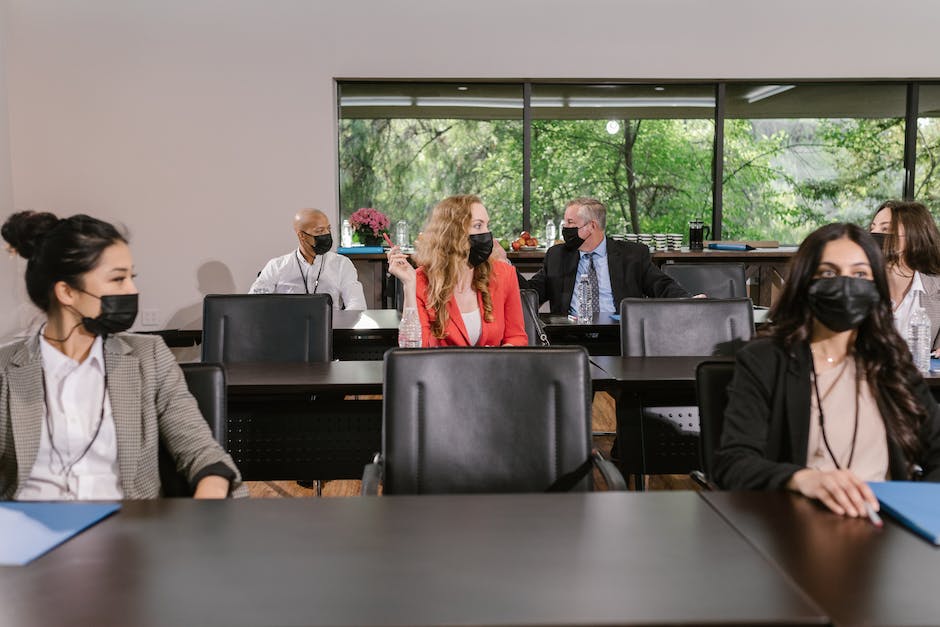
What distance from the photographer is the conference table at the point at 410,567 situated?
1.07 meters

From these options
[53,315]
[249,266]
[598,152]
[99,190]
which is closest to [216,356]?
[53,315]

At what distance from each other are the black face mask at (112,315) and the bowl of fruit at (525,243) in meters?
4.80

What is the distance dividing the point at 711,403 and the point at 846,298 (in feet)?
1.27

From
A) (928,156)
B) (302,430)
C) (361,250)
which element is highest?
(928,156)

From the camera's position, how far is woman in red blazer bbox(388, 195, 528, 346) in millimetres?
3217

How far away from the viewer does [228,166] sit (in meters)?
6.58

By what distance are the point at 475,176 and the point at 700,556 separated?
589 centimetres

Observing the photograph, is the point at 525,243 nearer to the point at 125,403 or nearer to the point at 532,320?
the point at 532,320

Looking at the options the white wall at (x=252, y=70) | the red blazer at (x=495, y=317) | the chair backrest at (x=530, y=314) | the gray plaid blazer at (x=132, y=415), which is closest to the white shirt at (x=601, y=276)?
the chair backrest at (x=530, y=314)

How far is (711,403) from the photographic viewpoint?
6.65 feet

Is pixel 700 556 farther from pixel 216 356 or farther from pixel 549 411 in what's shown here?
pixel 216 356

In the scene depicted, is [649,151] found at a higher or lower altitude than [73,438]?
higher

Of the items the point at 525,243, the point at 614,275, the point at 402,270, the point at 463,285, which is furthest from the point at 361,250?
the point at 402,270

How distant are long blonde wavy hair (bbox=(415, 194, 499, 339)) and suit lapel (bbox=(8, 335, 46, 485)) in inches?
64.1
